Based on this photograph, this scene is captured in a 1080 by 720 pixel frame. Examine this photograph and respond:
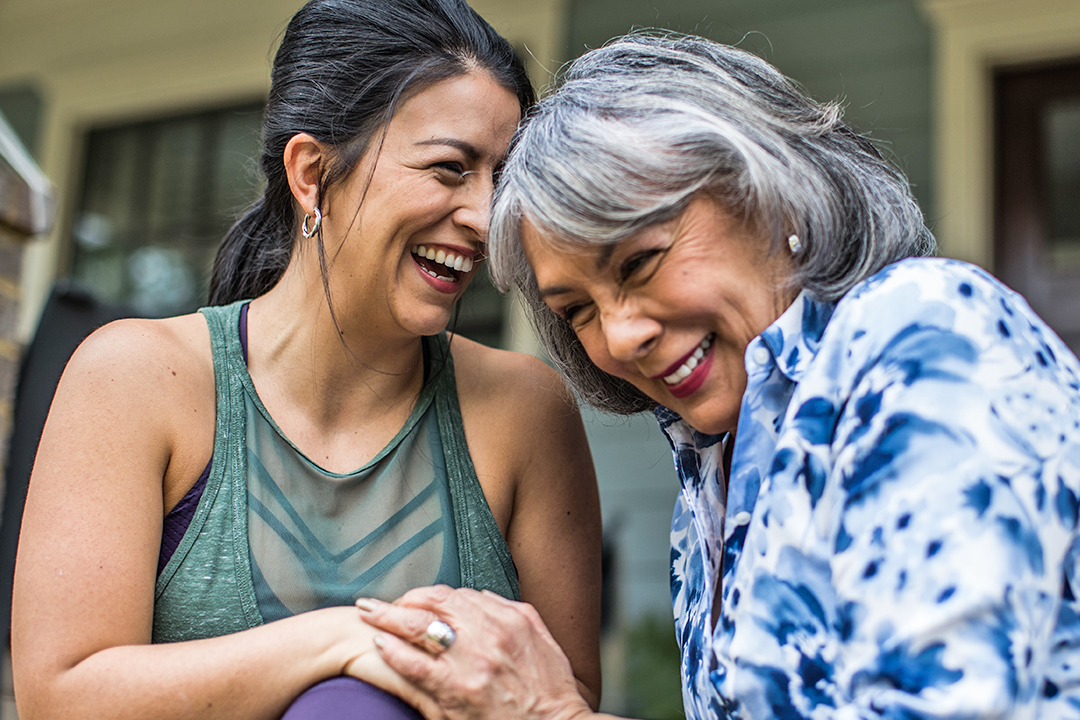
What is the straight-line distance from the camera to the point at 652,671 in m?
4.01

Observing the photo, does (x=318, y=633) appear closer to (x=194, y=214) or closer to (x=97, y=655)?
(x=97, y=655)

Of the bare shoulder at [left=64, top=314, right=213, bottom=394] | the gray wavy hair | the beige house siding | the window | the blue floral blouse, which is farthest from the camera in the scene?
the window

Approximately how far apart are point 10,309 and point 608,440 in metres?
2.71

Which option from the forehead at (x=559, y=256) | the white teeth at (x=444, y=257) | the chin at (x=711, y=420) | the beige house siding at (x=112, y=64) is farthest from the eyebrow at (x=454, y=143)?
the beige house siding at (x=112, y=64)

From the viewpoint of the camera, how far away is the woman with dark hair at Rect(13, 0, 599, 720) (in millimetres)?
1443

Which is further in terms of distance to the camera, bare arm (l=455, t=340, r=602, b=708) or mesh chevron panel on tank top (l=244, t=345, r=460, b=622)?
bare arm (l=455, t=340, r=602, b=708)

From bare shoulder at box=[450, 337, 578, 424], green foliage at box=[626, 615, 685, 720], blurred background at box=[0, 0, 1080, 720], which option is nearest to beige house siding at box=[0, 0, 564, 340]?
blurred background at box=[0, 0, 1080, 720]

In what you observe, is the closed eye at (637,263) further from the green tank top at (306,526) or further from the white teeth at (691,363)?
the green tank top at (306,526)

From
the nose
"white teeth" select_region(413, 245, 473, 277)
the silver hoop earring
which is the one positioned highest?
the silver hoop earring

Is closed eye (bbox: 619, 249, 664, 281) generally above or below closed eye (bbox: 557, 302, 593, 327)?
above

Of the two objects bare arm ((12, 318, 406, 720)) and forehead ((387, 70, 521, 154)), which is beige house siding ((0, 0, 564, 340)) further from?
bare arm ((12, 318, 406, 720))

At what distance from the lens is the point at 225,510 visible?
164 centimetres

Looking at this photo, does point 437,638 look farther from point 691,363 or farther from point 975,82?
point 975,82

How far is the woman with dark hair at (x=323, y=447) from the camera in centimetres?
144
